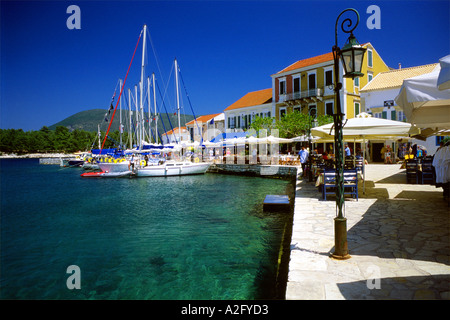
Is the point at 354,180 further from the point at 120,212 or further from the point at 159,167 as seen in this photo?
the point at 159,167

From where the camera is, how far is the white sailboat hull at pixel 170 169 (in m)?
27.9

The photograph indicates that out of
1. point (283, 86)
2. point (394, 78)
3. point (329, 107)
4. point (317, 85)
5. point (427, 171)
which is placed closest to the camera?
point (427, 171)

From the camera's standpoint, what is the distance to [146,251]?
7500 millimetres

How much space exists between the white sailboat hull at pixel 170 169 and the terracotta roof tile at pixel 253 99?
15.7 metres

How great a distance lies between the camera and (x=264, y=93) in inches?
1649

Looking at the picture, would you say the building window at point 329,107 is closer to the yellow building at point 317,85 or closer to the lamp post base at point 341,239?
the yellow building at point 317,85

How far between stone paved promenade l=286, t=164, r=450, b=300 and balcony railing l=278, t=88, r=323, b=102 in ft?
80.5

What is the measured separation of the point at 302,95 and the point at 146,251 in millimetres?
28120

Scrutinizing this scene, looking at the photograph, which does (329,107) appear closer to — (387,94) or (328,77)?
(328,77)

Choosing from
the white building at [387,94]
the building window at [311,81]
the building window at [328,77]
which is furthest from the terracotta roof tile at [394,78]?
the building window at [311,81]

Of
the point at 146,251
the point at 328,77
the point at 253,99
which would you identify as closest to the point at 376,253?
the point at 146,251

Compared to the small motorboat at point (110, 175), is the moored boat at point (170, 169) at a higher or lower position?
higher

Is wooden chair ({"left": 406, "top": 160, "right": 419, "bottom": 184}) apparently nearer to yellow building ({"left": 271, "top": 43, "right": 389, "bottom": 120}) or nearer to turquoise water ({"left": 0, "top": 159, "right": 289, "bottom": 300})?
turquoise water ({"left": 0, "top": 159, "right": 289, "bottom": 300})
